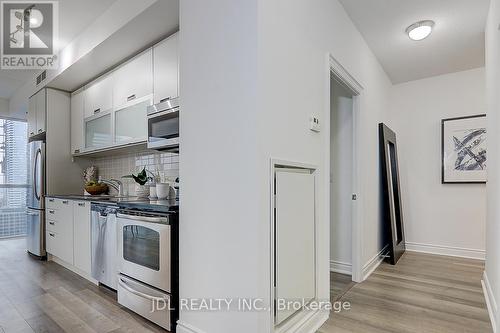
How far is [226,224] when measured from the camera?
1.61 meters

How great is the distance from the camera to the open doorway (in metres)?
3.16

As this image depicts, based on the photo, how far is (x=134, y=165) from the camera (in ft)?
12.4

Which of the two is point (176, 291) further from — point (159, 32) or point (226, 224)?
point (159, 32)

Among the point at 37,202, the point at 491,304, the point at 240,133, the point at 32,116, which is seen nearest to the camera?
the point at 240,133

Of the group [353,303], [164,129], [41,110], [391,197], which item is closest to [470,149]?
[391,197]

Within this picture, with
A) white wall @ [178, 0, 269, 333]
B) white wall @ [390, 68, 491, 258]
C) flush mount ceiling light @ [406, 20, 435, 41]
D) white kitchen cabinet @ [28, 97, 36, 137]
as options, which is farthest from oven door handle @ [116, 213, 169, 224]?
white wall @ [390, 68, 491, 258]

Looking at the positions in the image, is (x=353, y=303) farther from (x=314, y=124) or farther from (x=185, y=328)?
(x=314, y=124)

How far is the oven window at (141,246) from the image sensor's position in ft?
6.54

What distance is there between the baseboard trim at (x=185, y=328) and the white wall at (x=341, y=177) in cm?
198

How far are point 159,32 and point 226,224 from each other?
6.65 feet

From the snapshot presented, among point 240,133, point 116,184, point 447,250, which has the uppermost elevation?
point 240,133

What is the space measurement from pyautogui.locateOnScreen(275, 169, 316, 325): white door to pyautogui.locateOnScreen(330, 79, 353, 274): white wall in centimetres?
134

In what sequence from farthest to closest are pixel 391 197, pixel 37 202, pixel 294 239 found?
pixel 37 202
pixel 391 197
pixel 294 239

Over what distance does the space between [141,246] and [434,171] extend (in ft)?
13.5
